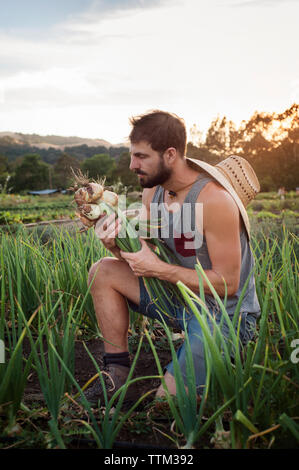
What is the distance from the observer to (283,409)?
1278 millimetres

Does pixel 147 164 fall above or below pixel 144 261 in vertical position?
above

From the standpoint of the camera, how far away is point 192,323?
5.58ft

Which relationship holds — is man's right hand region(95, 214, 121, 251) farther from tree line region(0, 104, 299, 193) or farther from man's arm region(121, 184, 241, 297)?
tree line region(0, 104, 299, 193)

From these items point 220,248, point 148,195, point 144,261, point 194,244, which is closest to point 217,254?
point 220,248

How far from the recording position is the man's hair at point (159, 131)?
178 cm

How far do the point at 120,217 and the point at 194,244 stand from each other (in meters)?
0.32

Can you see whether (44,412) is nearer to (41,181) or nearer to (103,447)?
(103,447)

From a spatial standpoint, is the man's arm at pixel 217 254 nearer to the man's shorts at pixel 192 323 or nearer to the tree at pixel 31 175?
the man's shorts at pixel 192 323

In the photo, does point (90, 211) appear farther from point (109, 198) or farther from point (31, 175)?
point (31, 175)

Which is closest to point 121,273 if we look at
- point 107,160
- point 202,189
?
point 202,189

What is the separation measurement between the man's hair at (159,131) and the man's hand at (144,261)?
1.35 ft

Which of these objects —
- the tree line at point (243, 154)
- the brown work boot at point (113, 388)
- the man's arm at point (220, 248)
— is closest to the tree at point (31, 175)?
the tree line at point (243, 154)

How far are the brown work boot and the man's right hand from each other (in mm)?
516

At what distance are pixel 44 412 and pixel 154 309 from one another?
63 centimetres
